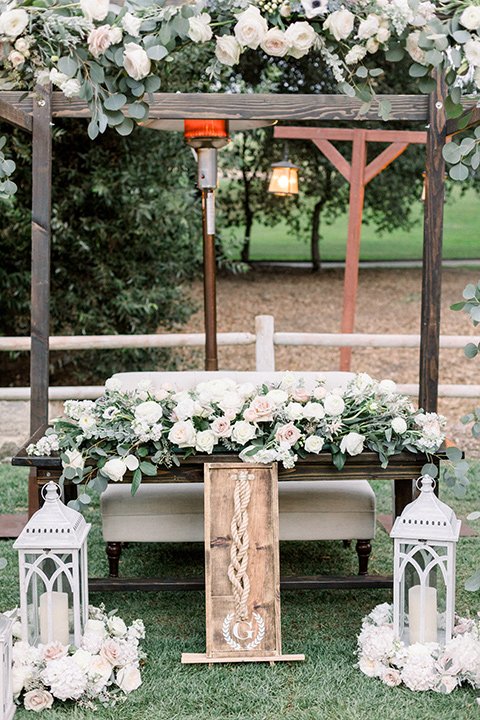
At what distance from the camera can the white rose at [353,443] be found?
2.55 m

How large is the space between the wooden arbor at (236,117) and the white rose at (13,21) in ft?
4.30

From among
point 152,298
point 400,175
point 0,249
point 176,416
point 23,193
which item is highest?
point 400,175

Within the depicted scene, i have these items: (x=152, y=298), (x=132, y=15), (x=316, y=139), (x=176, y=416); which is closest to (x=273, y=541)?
(x=176, y=416)

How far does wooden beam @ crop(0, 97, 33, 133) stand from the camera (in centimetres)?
308

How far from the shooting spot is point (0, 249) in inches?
264

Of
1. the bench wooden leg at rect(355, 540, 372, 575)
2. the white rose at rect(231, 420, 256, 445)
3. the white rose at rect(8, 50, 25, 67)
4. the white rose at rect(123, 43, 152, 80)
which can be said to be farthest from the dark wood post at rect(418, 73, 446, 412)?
the white rose at rect(8, 50, 25, 67)

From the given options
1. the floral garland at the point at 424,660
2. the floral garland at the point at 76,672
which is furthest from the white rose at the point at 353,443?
the floral garland at the point at 76,672

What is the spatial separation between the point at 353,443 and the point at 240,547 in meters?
0.55

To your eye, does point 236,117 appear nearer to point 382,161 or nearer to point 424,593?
point 424,593

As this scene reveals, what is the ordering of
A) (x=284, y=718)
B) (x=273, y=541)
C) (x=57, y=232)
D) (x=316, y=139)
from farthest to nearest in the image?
(x=57, y=232), (x=316, y=139), (x=273, y=541), (x=284, y=718)

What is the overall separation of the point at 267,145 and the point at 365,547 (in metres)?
10.0

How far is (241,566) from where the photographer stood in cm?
260

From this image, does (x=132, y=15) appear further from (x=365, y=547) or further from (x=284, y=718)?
(x=365, y=547)

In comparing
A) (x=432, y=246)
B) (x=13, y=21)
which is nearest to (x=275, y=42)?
(x=13, y=21)
